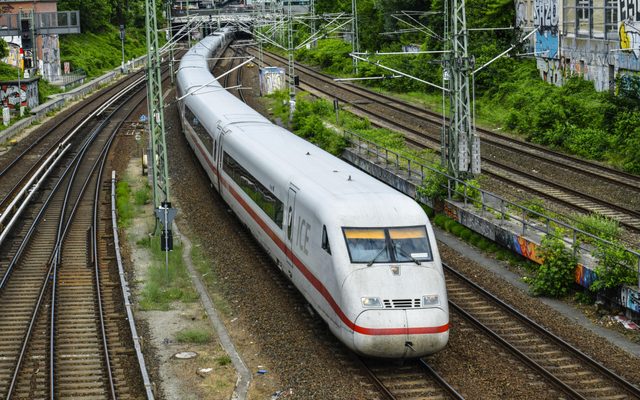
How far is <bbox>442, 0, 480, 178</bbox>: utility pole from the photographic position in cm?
2895

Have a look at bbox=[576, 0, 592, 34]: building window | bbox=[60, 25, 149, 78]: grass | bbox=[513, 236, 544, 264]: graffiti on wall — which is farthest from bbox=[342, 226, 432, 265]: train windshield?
bbox=[60, 25, 149, 78]: grass

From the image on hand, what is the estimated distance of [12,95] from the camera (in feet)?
193

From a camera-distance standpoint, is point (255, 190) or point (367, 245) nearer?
point (367, 245)

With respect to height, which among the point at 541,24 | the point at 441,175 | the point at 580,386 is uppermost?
the point at 541,24

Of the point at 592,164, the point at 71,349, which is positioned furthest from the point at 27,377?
the point at 592,164

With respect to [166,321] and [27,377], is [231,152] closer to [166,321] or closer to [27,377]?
[166,321]

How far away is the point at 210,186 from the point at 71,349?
676 inches

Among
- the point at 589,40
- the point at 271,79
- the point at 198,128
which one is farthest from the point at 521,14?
the point at 198,128

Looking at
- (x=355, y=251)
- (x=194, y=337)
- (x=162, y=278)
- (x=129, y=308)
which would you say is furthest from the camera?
(x=162, y=278)

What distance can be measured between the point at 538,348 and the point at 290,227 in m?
5.83

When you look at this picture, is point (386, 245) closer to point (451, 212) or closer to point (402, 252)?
point (402, 252)

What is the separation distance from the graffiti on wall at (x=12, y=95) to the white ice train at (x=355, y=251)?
38.0 metres

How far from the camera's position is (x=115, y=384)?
17.1m

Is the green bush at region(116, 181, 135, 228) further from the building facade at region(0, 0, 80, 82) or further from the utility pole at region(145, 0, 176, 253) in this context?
the building facade at region(0, 0, 80, 82)
